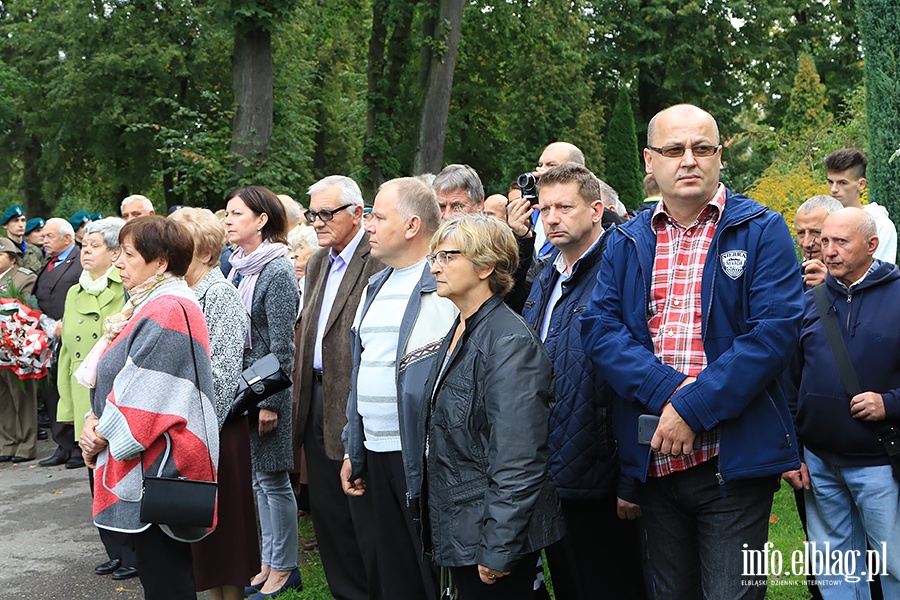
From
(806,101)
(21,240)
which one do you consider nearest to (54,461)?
(21,240)

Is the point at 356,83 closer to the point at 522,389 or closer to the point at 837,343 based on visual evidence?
the point at 837,343

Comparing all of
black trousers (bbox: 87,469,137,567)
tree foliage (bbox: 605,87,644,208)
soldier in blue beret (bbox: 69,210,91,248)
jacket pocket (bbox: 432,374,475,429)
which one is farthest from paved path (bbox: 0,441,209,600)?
tree foliage (bbox: 605,87,644,208)

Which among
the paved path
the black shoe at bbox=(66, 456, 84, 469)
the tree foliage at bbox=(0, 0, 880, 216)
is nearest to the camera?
the paved path

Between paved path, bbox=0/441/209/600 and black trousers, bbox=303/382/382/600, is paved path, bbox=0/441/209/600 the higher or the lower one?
the lower one

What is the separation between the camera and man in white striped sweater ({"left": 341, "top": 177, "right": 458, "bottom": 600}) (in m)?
4.08

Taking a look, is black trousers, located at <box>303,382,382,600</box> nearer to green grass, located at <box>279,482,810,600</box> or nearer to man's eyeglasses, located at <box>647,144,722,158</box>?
green grass, located at <box>279,482,810,600</box>

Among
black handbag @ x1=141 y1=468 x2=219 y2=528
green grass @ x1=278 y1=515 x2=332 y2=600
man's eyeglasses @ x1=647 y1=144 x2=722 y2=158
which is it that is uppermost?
man's eyeglasses @ x1=647 y1=144 x2=722 y2=158

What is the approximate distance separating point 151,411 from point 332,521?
172 cm

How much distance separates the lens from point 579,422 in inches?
149

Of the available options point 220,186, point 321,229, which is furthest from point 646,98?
point 321,229

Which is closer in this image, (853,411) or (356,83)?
(853,411)

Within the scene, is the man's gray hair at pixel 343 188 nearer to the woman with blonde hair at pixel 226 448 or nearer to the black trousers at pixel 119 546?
the woman with blonde hair at pixel 226 448

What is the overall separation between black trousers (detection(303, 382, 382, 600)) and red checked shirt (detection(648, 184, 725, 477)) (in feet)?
7.98

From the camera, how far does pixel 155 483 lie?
388 centimetres
